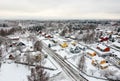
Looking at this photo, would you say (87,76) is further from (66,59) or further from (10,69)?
(10,69)

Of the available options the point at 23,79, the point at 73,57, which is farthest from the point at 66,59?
the point at 23,79

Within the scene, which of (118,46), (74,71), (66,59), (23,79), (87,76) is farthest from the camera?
(118,46)

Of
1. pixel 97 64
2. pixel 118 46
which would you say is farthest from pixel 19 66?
pixel 118 46

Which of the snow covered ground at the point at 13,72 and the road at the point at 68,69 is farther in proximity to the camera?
the road at the point at 68,69

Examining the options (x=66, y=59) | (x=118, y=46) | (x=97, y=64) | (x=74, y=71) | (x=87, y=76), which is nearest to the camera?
(x=87, y=76)

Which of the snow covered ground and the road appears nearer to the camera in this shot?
the snow covered ground

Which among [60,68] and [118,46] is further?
[118,46]

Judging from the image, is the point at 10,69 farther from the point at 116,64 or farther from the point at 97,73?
the point at 116,64

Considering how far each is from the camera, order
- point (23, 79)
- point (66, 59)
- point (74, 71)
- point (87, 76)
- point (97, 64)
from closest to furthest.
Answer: point (23, 79), point (87, 76), point (74, 71), point (97, 64), point (66, 59)

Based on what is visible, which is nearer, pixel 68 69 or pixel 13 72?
pixel 13 72
